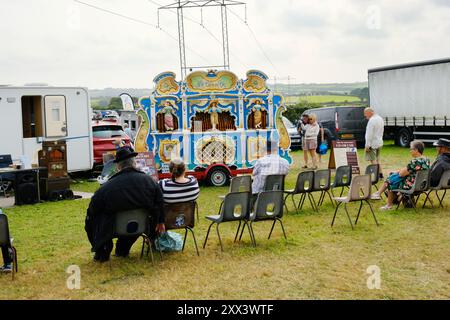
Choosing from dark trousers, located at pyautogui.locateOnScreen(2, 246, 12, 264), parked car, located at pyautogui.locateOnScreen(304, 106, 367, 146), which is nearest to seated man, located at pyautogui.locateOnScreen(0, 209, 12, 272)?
dark trousers, located at pyautogui.locateOnScreen(2, 246, 12, 264)

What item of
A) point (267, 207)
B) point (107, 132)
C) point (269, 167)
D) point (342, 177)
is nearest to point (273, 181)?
point (269, 167)

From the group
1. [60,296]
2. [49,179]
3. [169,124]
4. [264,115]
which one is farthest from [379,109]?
[60,296]

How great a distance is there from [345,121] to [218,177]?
9.46 meters

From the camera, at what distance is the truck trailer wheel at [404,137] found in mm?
21406

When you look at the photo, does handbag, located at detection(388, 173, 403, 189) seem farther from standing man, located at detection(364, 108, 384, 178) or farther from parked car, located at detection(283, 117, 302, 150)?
parked car, located at detection(283, 117, 302, 150)

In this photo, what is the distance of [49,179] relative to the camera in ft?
38.2

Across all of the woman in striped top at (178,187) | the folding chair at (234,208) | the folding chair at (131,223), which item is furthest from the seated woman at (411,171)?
the folding chair at (131,223)

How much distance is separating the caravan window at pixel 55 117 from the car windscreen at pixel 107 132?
1674 millimetres

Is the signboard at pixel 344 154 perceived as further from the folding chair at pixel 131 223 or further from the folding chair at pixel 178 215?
the folding chair at pixel 131 223

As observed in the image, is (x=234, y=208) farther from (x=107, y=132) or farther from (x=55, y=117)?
(x=107, y=132)

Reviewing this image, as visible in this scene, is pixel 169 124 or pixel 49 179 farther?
pixel 169 124

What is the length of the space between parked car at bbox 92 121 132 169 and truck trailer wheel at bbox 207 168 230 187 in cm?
325
